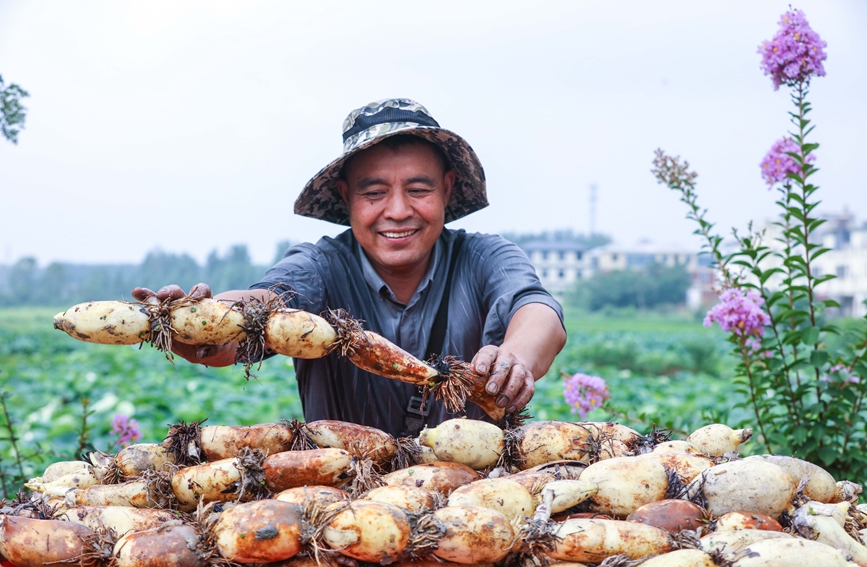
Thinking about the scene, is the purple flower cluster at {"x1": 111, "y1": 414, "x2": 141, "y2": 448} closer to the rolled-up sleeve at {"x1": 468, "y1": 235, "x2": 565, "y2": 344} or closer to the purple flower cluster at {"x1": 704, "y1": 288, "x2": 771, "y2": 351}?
the rolled-up sleeve at {"x1": 468, "y1": 235, "x2": 565, "y2": 344}

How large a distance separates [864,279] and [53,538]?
60016mm

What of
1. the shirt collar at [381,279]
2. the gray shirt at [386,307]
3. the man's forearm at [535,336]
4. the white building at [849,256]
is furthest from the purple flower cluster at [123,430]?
the white building at [849,256]

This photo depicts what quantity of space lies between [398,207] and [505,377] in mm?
1099

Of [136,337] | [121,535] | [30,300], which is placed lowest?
[30,300]

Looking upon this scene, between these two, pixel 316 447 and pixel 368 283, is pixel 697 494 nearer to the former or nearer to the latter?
pixel 316 447

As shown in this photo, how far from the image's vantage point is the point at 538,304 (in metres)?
3.08

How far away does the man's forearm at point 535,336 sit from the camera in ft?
9.18

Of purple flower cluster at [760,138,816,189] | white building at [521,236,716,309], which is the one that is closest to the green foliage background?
purple flower cluster at [760,138,816,189]

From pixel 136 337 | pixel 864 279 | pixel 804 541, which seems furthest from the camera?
pixel 864 279

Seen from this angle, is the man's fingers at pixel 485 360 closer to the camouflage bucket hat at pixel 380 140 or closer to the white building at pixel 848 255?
the camouflage bucket hat at pixel 380 140

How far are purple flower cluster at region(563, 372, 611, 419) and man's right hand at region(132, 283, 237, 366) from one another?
243cm

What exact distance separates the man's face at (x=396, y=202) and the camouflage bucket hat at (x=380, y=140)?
9cm

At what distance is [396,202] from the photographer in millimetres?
3262

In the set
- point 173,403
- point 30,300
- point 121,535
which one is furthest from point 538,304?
point 30,300
